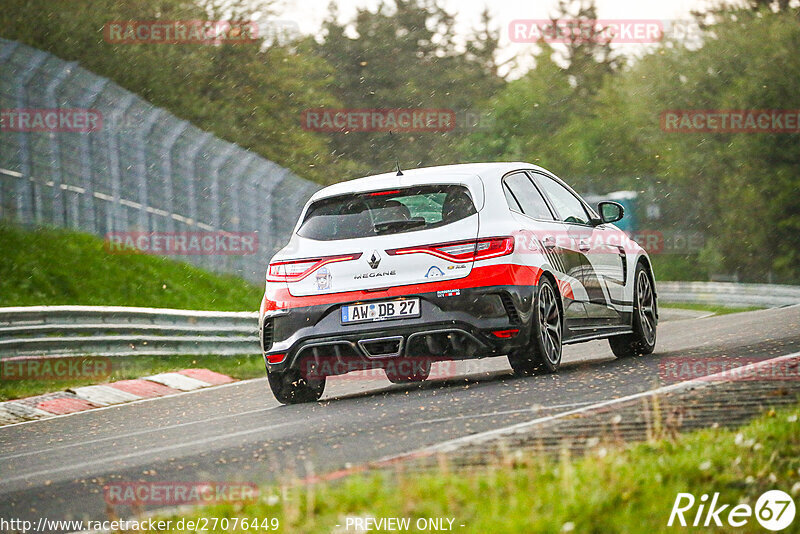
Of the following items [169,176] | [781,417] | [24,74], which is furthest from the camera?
[169,176]

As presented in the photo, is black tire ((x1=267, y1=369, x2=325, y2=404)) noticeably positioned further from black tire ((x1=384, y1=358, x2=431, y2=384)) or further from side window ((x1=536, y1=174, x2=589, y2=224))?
side window ((x1=536, y1=174, x2=589, y2=224))

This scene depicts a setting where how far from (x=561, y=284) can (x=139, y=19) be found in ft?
87.9

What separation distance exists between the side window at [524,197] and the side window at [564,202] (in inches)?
11.3

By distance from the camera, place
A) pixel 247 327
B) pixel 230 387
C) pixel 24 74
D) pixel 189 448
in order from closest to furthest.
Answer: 1. pixel 189 448
2. pixel 230 387
3. pixel 247 327
4. pixel 24 74

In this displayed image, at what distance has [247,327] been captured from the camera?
16109 millimetres

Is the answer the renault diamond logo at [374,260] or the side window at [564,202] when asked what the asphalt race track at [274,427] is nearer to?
the renault diamond logo at [374,260]

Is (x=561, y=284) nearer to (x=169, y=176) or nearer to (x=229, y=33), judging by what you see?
(x=169, y=176)

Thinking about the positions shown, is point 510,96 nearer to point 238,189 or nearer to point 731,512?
point 238,189

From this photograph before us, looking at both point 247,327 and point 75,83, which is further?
point 75,83

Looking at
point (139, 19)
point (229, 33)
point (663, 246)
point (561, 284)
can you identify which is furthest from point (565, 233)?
point (663, 246)

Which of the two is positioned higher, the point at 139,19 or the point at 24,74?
the point at 139,19

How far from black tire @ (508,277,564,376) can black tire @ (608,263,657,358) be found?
1778mm

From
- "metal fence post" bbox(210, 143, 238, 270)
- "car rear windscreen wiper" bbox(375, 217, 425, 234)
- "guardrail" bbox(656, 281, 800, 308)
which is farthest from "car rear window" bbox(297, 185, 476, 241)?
"guardrail" bbox(656, 281, 800, 308)

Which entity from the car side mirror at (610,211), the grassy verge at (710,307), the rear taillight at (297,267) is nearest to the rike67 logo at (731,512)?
the rear taillight at (297,267)
